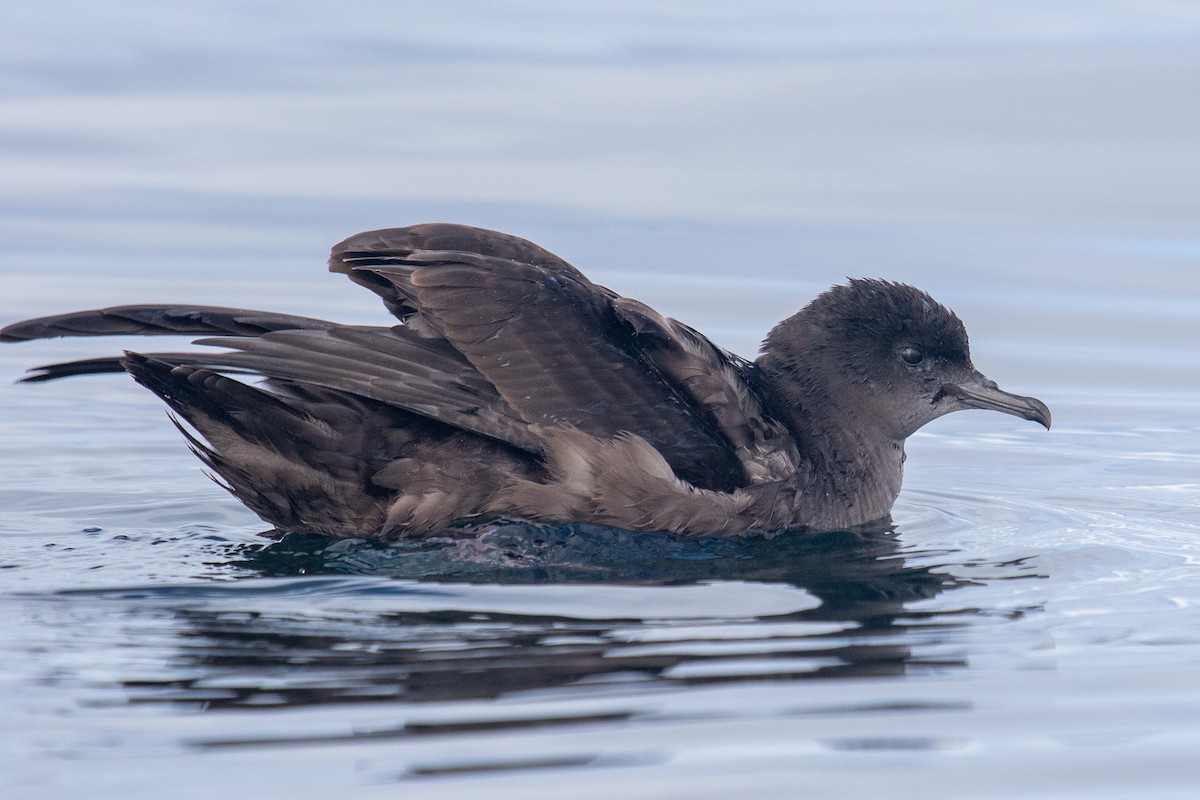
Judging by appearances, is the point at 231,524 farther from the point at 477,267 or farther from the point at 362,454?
the point at 477,267

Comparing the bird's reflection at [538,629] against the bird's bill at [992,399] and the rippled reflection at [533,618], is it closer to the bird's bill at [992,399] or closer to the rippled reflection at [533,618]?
the rippled reflection at [533,618]

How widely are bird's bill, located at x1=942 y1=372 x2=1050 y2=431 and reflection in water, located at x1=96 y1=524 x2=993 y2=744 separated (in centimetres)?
96

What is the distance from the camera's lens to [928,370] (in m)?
7.73

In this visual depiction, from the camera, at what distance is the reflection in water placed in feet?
15.9

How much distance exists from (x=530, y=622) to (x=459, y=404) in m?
1.15

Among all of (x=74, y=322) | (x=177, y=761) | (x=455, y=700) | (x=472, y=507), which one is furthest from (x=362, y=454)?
(x=177, y=761)

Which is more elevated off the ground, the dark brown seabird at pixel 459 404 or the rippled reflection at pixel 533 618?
the dark brown seabird at pixel 459 404

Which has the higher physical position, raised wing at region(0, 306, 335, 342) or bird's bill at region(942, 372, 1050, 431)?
raised wing at region(0, 306, 335, 342)

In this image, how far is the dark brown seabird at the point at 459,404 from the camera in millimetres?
6438

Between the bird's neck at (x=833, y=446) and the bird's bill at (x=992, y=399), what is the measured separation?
38cm

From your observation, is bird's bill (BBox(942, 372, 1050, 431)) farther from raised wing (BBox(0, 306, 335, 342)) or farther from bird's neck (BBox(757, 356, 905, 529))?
raised wing (BBox(0, 306, 335, 342))

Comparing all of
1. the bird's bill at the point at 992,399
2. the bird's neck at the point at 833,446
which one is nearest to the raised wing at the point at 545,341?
the bird's neck at the point at 833,446

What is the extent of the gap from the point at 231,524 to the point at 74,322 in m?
1.54

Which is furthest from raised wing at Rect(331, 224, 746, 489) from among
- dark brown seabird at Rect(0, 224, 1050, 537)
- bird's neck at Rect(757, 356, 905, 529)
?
bird's neck at Rect(757, 356, 905, 529)
